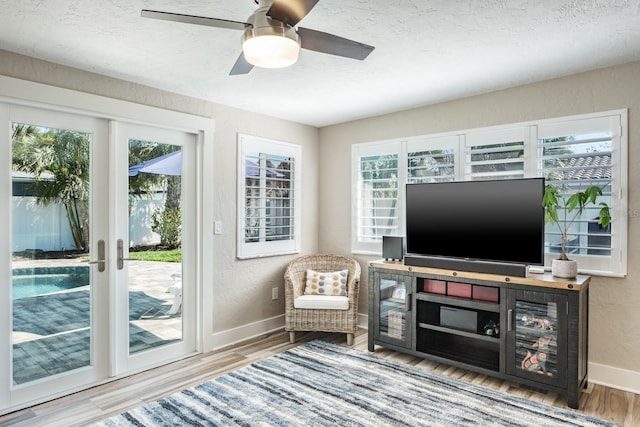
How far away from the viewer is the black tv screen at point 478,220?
3.03 metres

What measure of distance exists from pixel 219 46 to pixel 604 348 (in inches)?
141

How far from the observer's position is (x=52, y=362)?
9.43 feet

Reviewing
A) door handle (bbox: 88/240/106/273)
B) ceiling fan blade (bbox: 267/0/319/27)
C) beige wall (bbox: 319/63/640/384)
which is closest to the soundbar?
beige wall (bbox: 319/63/640/384)

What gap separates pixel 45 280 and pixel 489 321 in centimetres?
343

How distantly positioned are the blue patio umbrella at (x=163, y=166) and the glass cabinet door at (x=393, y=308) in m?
2.12

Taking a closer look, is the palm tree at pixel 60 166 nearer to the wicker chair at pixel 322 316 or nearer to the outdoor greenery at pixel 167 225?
the outdoor greenery at pixel 167 225

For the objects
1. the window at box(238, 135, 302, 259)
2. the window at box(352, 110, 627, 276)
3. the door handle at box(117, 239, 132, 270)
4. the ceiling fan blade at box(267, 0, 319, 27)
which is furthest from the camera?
the window at box(238, 135, 302, 259)

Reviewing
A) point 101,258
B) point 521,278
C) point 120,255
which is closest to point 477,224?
point 521,278

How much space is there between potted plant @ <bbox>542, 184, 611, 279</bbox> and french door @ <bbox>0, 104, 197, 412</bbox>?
3.02 metres

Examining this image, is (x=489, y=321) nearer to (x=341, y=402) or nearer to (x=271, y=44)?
(x=341, y=402)

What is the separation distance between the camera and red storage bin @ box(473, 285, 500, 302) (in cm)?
312

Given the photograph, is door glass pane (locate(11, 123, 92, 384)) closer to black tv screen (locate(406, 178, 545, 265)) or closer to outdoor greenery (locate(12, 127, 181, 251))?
outdoor greenery (locate(12, 127, 181, 251))

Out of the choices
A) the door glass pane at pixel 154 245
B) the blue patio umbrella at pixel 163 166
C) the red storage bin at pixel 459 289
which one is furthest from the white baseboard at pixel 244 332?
the red storage bin at pixel 459 289

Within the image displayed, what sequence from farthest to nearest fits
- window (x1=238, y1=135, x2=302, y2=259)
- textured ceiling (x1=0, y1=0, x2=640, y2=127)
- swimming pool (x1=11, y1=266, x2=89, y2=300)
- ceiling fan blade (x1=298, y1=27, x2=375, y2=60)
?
window (x1=238, y1=135, x2=302, y2=259), swimming pool (x1=11, y1=266, x2=89, y2=300), textured ceiling (x1=0, y1=0, x2=640, y2=127), ceiling fan blade (x1=298, y1=27, x2=375, y2=60)
